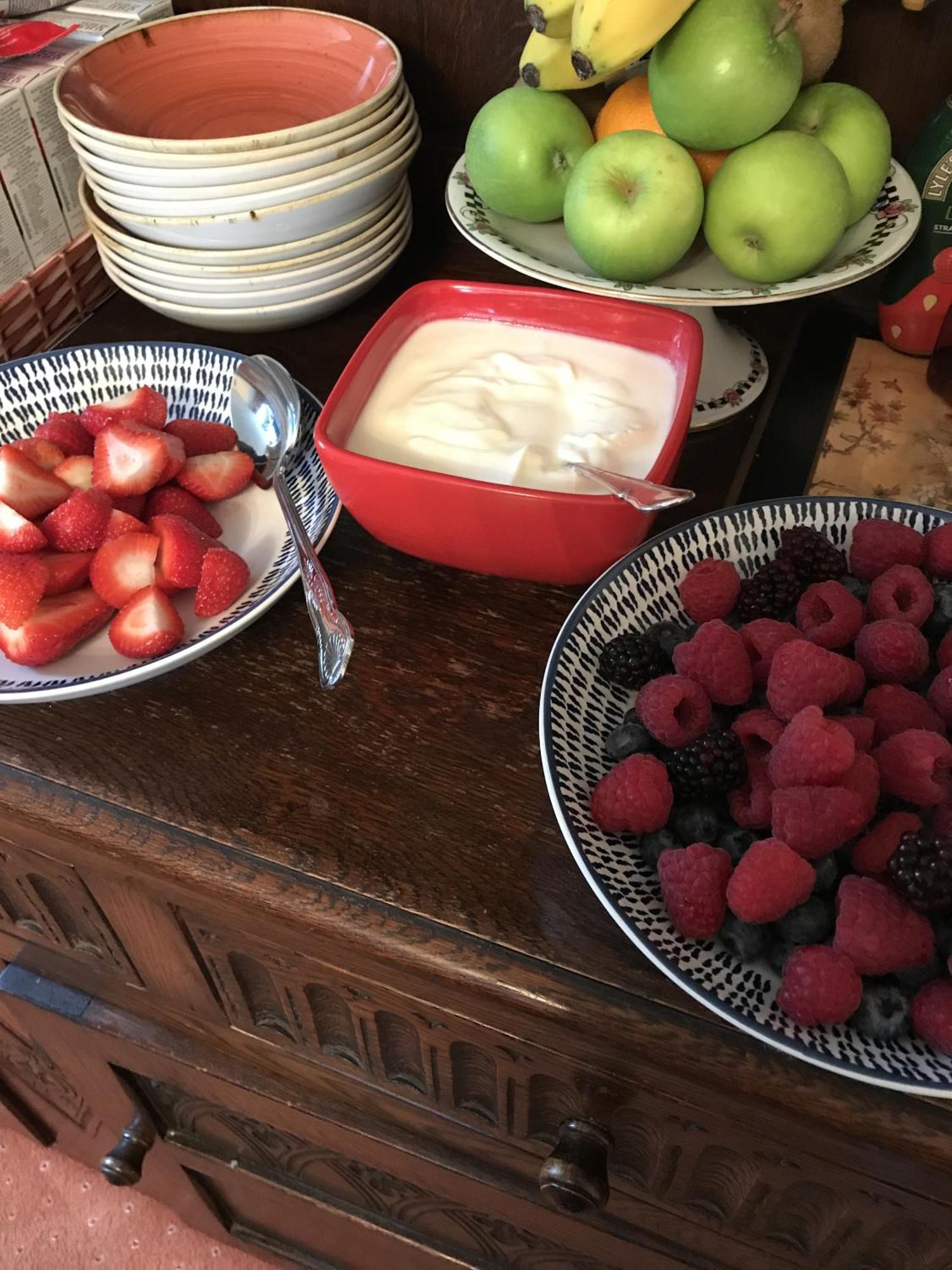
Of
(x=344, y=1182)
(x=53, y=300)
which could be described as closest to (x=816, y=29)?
(x=53, y=300)

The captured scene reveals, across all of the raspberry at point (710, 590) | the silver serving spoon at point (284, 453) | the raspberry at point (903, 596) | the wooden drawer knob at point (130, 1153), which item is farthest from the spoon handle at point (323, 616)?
the wooden drawer knob at point (130, 1153)

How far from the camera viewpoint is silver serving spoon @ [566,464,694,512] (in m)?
0.54

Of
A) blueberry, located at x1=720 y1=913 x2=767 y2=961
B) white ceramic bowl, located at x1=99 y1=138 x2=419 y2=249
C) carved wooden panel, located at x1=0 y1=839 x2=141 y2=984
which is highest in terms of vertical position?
white ceramic bowl, located at x1=99 y1=138 x2=419 y2=249

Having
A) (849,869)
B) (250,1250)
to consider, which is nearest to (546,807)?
(849,869)

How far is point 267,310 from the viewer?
83 centimetres

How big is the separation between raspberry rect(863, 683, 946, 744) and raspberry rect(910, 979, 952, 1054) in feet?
0.39

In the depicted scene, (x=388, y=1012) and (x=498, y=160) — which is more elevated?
(x=498, y=160)

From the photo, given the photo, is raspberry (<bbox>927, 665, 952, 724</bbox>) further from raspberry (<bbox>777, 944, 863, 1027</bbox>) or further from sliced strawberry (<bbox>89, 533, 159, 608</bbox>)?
sliced strawberry (<bbox>89, 533, 159, 608</bbox>)

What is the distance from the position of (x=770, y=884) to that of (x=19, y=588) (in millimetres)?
456

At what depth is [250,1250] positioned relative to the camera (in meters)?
1.21

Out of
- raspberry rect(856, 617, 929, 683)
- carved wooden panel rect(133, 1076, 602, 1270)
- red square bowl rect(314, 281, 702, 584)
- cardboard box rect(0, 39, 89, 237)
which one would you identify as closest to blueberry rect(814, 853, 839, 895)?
raspberry rect(856, 617, 929, 683)

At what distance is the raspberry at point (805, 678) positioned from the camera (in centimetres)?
49

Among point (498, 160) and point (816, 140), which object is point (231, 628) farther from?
point (816, 140)

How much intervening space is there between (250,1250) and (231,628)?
98 cm
